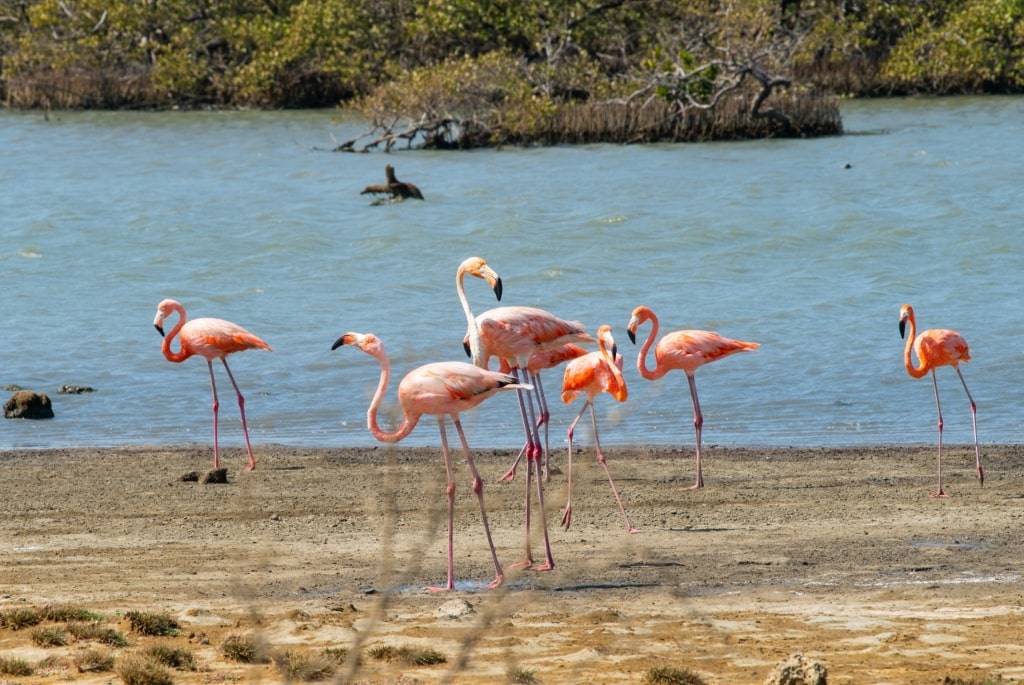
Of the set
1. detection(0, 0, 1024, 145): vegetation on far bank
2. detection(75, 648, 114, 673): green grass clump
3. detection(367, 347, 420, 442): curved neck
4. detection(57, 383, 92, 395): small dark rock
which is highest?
detection(0, 0, 1024, 145): vegetation on far bank

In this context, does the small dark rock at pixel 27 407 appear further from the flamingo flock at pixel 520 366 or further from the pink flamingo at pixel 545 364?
the pink flamingo at pixel 545 364

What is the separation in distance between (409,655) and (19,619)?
1.61 meters

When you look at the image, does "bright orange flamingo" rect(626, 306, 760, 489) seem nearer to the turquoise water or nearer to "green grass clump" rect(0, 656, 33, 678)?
the turquoise water

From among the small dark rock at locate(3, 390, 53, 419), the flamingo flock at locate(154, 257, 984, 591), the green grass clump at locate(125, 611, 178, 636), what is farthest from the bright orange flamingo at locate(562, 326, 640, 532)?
the small dark rock at locate(3, 390, 53, 419)

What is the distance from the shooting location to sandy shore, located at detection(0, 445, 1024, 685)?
5406 millimetres

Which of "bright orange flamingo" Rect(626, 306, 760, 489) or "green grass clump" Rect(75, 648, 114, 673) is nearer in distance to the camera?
"green grass clump" Rect(75, 648, 114, 673)

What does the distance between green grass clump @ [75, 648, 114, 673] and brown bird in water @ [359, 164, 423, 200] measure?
18.7 m

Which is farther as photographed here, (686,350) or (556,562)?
(686,350)

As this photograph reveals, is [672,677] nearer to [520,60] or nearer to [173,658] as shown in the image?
[173,658]

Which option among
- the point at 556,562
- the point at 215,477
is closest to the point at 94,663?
the point at 556,562

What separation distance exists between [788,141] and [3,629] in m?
26.8

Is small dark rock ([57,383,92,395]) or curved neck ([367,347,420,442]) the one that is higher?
curved neck ([367,347,420,442])

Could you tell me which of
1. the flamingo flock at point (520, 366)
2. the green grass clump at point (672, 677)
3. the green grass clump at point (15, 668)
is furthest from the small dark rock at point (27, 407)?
the green grass clump at point (672, 677)

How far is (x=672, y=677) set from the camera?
503cm
